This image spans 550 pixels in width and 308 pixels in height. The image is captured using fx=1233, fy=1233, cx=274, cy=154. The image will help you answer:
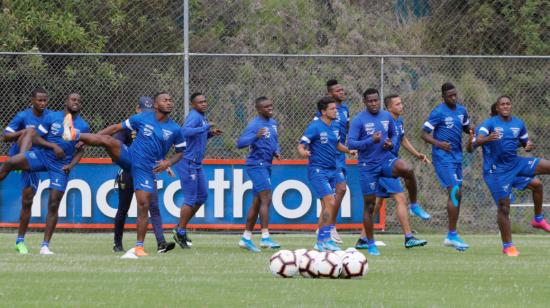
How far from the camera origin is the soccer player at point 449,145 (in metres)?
17.6

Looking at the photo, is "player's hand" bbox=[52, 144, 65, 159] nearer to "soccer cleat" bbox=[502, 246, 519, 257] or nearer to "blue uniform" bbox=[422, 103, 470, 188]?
"blue uniform" bbox=[422, 103, 470, 188]

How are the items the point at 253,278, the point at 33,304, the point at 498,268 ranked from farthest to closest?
the point at 498,268 < the point at 253,278 < the point at 33,304

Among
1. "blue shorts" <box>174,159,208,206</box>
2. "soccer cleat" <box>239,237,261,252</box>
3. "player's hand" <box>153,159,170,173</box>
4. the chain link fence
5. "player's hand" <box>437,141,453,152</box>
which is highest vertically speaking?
the chain link fence

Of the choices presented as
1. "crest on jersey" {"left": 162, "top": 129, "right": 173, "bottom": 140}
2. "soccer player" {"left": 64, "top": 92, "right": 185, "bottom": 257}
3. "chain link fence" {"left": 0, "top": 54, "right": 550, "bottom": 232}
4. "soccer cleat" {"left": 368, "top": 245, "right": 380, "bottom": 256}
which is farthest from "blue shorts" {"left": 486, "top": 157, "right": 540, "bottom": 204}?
"chain link fence" {"left": 0, "top": 54, "right": 550, "bottom": 232}

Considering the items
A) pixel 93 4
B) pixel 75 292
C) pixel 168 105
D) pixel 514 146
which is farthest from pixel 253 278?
pixel 93 4

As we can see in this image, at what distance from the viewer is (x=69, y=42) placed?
23797mm

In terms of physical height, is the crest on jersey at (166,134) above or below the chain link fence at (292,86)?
below

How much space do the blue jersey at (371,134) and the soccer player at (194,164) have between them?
2.10 meters

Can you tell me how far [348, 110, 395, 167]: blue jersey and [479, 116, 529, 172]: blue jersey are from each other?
4.37 feet

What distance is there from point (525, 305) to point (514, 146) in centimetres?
674

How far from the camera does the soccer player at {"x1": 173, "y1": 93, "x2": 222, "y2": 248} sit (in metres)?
17.8

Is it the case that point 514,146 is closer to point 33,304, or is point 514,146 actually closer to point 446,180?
point 446,180

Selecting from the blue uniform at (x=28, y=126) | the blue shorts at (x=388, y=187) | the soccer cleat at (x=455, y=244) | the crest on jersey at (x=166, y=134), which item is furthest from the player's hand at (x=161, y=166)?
the soccer cleat at (x=455, y=244)

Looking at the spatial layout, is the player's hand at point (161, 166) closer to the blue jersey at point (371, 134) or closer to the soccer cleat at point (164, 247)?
the soccer cleat at point (164, 247)
